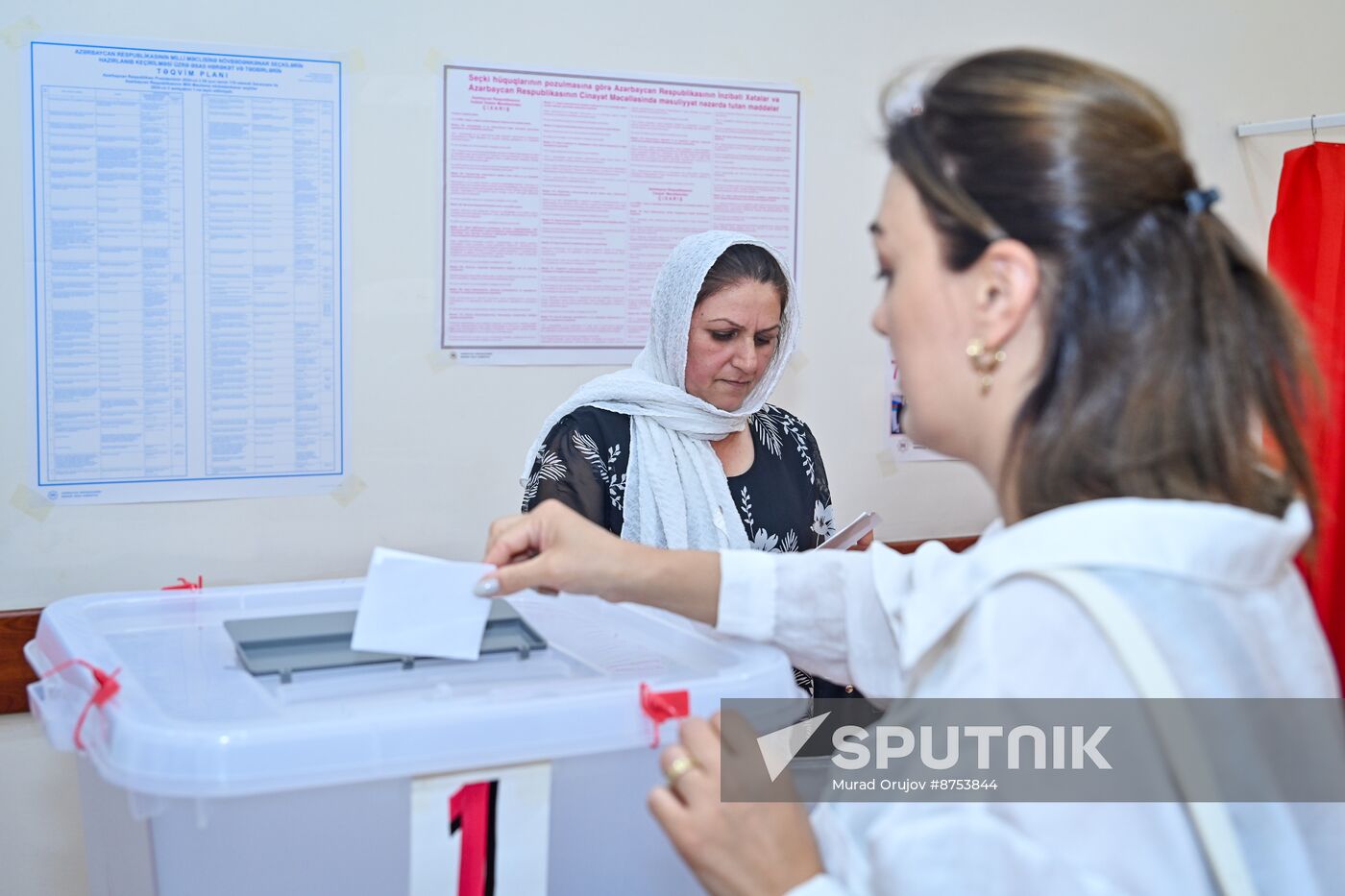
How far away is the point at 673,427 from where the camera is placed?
6.31 feet

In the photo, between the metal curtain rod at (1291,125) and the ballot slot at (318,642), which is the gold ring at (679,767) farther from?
the metal curtain rod at (1291,125)

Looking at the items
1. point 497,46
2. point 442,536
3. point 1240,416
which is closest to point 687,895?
point 1240,416

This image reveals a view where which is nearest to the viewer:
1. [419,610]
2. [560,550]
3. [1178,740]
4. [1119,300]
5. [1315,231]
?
[1178,740]

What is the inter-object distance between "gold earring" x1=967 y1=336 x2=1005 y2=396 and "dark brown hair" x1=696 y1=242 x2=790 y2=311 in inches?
44.2

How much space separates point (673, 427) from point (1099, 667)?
129 centimetres

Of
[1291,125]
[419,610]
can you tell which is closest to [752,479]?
[419,610]

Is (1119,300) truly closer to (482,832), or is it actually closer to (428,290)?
(482,832)

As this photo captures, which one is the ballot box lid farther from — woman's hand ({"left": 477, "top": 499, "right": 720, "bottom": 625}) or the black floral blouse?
the black floral blouse

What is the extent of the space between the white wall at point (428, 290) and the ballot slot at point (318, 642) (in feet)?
2.93

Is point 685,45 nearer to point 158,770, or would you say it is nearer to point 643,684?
point 643,684

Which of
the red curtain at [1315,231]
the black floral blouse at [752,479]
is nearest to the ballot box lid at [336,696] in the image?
the black floral blouse at [752,479]

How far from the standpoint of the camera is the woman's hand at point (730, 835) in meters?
0.76

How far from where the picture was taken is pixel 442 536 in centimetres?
206

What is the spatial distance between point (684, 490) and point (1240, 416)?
119 cm
